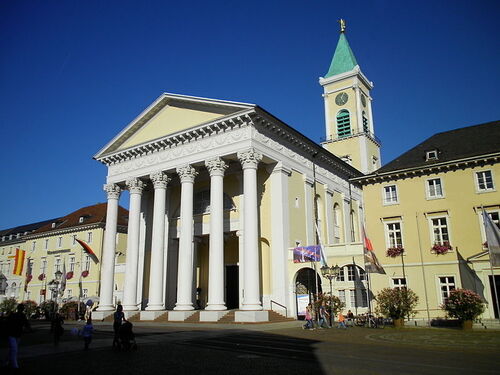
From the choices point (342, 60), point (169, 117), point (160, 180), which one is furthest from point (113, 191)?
point (342, 60)

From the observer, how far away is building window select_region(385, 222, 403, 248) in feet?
93.9

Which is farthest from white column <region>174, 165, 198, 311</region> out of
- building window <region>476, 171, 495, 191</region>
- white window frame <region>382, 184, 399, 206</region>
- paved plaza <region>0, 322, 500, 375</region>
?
building window <region>476, 171, 495, 191</region>

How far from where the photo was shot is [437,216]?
27.4 meters

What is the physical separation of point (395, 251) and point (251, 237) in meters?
9.34

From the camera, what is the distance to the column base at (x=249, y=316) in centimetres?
2589

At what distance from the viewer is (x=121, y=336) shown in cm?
1446

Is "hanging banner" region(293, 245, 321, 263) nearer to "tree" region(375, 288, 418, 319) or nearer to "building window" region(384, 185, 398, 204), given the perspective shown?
"building window" region(384, 185, 398, 204)

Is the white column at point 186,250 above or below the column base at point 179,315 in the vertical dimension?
above

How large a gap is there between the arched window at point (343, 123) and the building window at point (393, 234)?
90.5 feet

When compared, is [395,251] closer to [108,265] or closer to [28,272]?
[108,265]

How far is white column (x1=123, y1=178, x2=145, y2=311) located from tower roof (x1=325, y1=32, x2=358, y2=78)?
3370 cm

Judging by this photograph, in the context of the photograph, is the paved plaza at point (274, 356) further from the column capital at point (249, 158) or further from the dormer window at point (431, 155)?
the column capital at point (249, 158)

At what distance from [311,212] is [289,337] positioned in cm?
1768

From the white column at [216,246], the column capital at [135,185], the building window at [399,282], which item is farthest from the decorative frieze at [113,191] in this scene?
the building window at [399,282]
